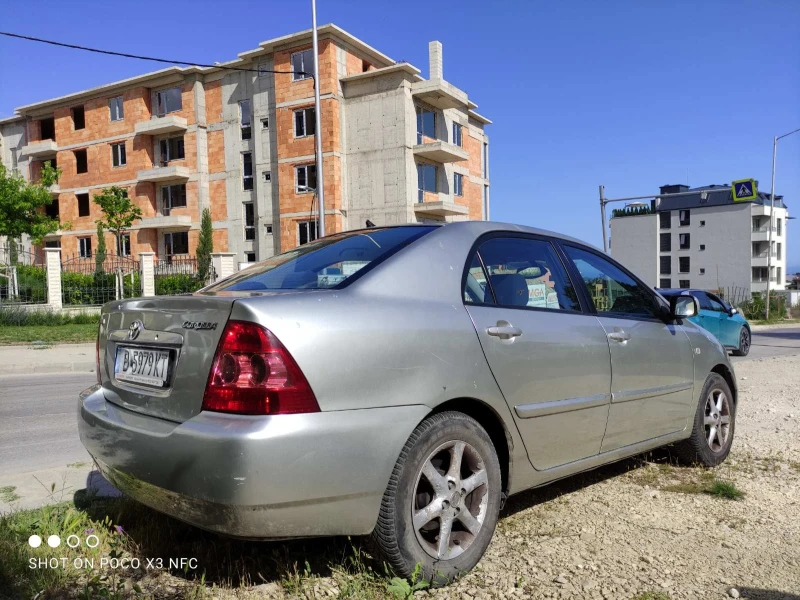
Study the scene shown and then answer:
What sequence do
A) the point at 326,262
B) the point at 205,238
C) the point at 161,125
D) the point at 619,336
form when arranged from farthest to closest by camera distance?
the point at 161,125 → the point at 205,238 → the point at 619,336 → the point at 326,262

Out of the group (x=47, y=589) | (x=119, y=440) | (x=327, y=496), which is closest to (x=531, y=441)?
(x=327, y=496)

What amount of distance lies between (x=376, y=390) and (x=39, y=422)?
584cm

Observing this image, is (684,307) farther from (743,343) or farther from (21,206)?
(21,206)

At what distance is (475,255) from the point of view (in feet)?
10.7

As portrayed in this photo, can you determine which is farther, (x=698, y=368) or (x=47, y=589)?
(x=698, y=368)

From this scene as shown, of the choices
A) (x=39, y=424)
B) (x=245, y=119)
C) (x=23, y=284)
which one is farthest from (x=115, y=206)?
(x=39, y=424)

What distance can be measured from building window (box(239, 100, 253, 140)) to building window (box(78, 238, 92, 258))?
13943 millimetres

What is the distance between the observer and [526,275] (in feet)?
11.5

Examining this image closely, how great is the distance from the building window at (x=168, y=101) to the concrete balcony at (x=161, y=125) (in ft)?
3.62

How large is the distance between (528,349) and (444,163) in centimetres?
3453

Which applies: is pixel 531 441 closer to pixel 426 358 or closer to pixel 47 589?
pixel 426 358

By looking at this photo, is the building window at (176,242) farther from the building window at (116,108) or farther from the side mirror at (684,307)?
the side mirror at (684,307)

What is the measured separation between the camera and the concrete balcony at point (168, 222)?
3866 cm

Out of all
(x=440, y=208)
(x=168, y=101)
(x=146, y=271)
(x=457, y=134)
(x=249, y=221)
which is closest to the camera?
(x=146, y=271)
